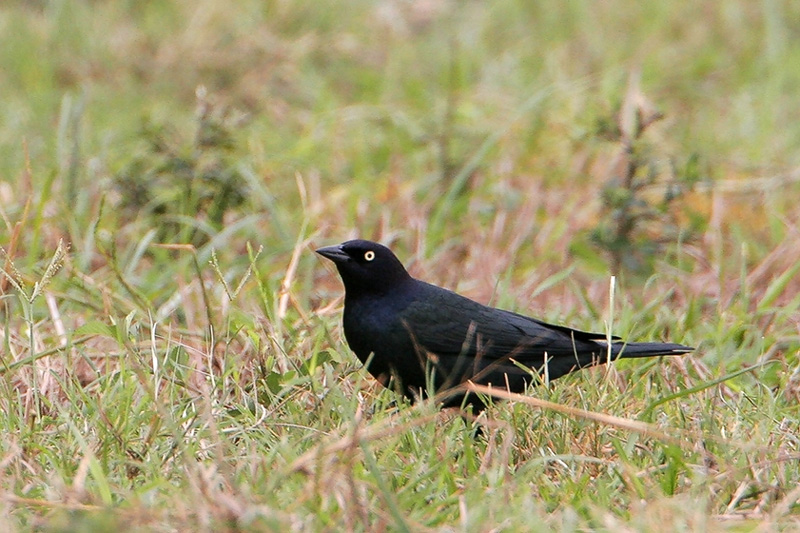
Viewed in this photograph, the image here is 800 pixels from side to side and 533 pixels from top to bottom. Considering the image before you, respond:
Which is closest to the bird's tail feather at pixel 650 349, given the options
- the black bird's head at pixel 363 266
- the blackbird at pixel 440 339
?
the blackbird at pixel 440 339

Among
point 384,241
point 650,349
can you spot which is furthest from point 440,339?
point 384,241

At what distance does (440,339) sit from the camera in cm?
396

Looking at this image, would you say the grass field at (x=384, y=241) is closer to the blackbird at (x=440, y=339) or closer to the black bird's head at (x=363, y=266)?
the blackbird at (x=440, y=339)

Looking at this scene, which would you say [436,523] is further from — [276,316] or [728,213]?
[728,213]

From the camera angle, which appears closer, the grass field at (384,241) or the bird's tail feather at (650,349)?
the grass field at (384,241)

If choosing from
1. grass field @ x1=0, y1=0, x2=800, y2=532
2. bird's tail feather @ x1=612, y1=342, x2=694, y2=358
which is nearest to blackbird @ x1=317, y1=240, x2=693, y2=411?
bird's tail feather @ x1=612, y1=342, x2=694, y2=358

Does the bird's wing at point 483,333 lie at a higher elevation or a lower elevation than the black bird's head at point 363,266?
lower

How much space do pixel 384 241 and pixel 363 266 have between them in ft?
4.63

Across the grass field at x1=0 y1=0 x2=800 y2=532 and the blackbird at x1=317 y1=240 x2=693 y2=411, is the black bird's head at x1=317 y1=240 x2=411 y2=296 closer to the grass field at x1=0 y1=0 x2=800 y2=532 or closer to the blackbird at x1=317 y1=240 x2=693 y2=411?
the blackbird at x1=317 y1=240 x2=693 y2=411

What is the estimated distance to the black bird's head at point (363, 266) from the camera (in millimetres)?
3959

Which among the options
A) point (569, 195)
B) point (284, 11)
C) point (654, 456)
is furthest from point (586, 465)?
point (284, 11)

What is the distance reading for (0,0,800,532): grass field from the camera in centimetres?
292

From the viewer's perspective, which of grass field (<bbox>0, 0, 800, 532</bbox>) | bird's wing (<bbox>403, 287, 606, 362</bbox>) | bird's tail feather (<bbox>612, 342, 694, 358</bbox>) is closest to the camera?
grass field (<bbox>0, 0, 800, 532</bbox>)

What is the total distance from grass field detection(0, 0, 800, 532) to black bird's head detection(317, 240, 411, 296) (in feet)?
0.80
